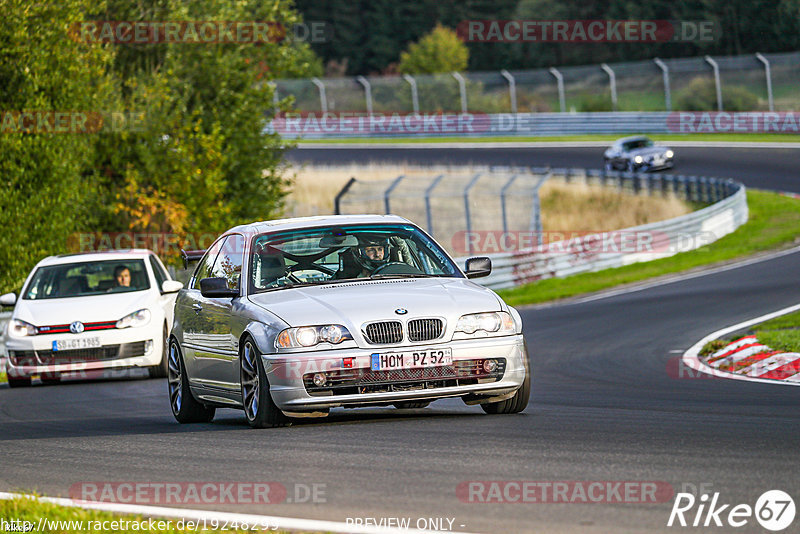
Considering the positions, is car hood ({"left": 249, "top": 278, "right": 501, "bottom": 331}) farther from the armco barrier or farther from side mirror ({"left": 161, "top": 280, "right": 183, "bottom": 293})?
the armco barrier

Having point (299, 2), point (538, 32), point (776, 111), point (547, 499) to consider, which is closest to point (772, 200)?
point (776, 111)

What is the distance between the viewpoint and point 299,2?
311ft

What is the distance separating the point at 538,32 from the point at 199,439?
7824cm

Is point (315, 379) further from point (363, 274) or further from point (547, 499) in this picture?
point (547, 499)

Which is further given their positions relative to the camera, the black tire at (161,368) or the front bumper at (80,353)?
the black tire at (161,368)

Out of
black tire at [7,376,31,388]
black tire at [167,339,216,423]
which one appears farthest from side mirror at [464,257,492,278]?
black tire at [7,376,31,388]

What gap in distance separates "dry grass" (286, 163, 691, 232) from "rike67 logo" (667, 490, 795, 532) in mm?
28804

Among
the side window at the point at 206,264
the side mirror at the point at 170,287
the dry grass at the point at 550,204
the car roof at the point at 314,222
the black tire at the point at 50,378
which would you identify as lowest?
the dry grass at the point at 550,204

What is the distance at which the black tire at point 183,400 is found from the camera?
10.5 meters

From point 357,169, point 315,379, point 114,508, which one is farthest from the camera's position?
point 357,169

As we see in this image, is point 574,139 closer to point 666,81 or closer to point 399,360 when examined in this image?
point 666,81

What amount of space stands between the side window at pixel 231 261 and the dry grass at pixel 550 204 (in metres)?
24.2

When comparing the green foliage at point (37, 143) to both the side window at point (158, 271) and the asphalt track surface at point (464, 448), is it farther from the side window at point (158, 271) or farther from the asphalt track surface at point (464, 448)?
the asphalt track surface at point (464, 448)

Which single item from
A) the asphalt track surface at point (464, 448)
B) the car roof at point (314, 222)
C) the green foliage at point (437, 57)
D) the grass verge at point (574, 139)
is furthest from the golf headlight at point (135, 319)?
the green foliage at point (437, 57)
